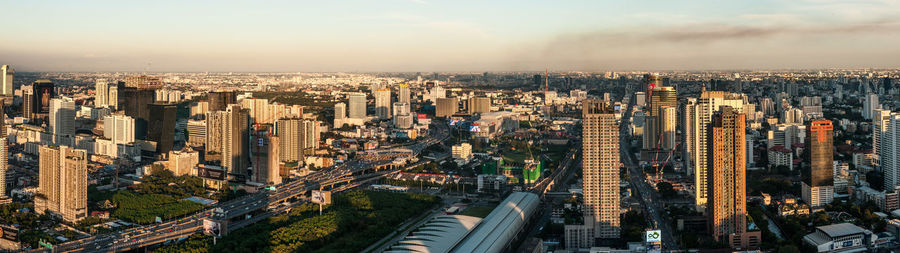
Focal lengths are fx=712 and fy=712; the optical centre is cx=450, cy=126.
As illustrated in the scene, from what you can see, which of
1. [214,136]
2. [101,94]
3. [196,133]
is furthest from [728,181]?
[101,94]

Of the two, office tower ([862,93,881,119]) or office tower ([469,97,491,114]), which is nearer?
office tower ([862,93,881,119])

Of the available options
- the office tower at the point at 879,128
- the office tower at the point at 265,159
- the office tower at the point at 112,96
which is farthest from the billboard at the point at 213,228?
the office tower at the point at 112,96

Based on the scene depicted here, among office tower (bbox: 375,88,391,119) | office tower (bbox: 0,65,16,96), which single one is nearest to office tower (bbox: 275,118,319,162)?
office tower (bbox: 375,88,391,119)

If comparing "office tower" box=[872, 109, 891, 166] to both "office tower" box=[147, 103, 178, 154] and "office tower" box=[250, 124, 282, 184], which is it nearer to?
"office tower" box=[250, 124, 282, 184]

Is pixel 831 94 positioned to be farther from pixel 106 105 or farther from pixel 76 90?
pixel 76 90

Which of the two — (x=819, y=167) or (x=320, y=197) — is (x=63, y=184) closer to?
(x=320, y=197)

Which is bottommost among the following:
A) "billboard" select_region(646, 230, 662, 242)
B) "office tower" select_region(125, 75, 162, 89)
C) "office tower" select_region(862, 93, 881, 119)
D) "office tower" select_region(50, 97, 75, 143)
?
Result: "billboard" select_region(646, 230, 662, 242)

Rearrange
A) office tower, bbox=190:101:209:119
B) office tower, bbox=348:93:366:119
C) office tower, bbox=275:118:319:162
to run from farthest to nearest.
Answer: office tower, bbox=348:93:366:119 → office tower, bbox=190:101:209:119 → office tower, bbox=275:118:319:162

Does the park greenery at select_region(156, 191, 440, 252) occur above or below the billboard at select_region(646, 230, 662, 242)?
below
